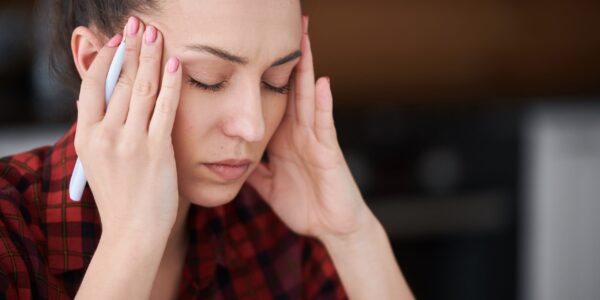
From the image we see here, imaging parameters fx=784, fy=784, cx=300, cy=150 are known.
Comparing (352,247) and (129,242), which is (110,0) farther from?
(352,247)

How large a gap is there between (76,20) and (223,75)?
0.27 meters

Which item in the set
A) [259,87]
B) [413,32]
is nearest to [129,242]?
[259,87]

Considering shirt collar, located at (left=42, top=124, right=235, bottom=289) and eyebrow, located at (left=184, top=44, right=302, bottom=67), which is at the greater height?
eyebrow, located at (left=184, top=44, right=302, bottom=67)

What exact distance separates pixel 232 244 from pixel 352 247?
0.20 metres

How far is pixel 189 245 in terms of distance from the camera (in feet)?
4.12

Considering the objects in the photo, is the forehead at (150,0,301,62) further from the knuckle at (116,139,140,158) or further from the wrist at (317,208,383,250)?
the wrist at (317,208,383,250)

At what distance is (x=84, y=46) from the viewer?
1065mm

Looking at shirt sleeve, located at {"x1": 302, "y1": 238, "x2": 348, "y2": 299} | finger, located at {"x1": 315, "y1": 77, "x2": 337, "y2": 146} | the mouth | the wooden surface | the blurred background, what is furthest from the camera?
the wooden surface

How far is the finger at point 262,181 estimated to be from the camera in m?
1.32

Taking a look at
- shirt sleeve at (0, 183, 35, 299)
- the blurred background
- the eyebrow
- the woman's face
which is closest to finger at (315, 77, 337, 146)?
the woman's face

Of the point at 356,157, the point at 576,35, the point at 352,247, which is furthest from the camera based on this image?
the point at 576,35

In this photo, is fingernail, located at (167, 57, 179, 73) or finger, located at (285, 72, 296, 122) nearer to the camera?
fingernail, located at (167, 57, 179, 73)

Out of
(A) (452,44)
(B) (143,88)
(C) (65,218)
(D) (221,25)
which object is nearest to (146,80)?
(B) (143,88)

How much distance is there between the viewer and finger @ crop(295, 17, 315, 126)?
1.15m
